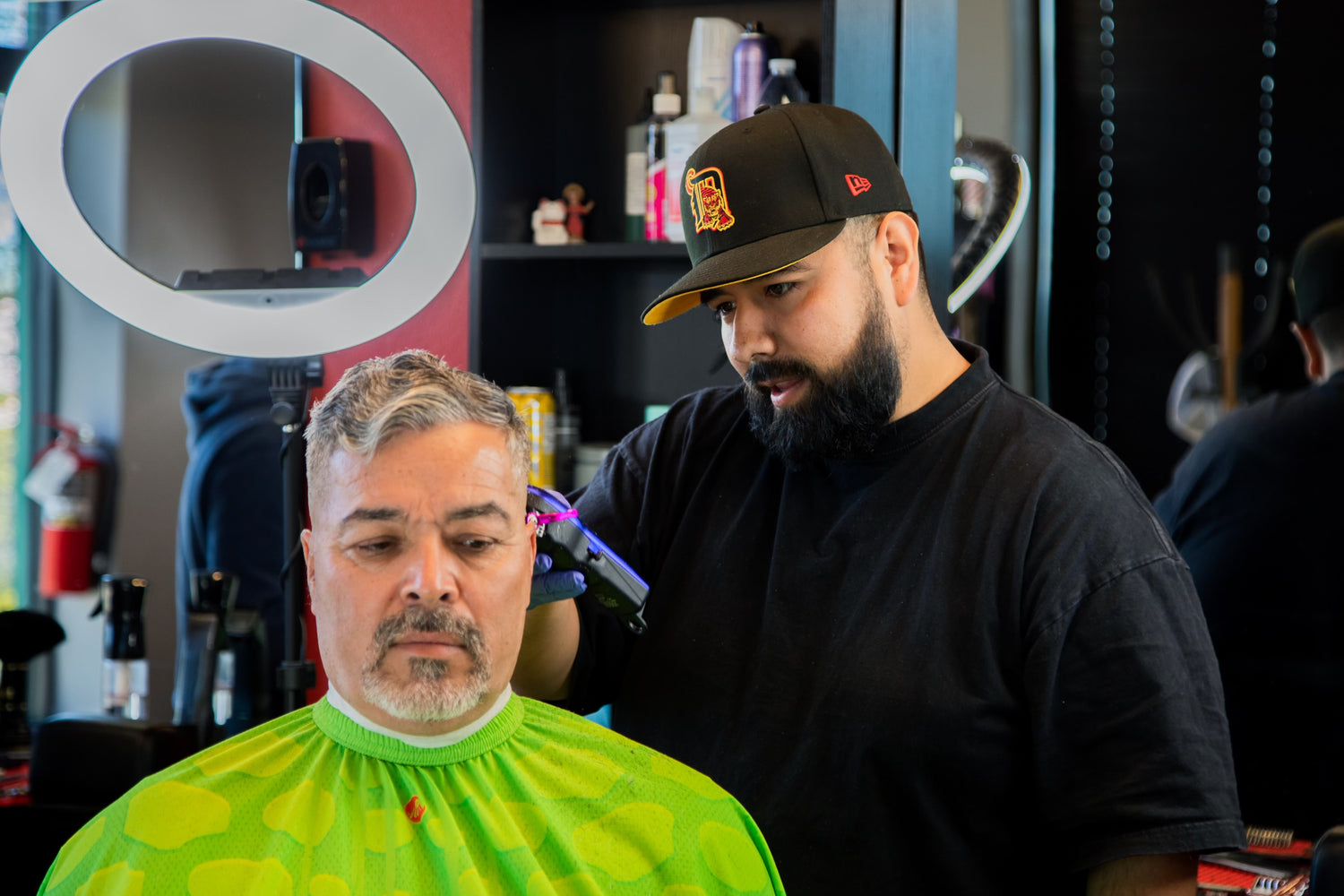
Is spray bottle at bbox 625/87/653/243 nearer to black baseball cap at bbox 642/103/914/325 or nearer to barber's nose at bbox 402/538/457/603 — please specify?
black baseball cap at bbox 642/103/914/325

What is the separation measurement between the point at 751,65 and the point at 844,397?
110 cm

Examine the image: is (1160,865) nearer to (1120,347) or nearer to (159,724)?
(1120,347)

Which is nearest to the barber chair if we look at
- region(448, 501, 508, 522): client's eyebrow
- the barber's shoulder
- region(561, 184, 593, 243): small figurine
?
the barber's shoulder

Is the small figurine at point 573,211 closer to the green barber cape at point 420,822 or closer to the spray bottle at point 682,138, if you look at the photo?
the spray bottle at point 682,138

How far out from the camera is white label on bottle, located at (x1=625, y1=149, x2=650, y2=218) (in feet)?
8.53

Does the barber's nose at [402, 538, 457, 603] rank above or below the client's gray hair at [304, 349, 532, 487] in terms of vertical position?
below

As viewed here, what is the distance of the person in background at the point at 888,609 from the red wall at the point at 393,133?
633mm

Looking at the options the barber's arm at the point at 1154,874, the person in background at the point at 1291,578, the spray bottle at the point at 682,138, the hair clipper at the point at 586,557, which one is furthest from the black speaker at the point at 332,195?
the person in background at the point at 1291,578

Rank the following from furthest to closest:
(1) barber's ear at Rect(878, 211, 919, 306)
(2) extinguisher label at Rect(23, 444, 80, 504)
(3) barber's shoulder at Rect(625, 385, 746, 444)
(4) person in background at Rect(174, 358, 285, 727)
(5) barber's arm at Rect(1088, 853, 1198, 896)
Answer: (2) extinguisher label at Rect(23, 444, 80, 504), (4) person in background at Rect(174, 358, 285, 727), (3) barber's shoulder at Rect(625, 385, 746, 444), (1) barber's ear at Rect(878, 211, 919, 306), (5) barber's arm at Rect(1088, 853, 1198, 896)

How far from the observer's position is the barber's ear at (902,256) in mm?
1638

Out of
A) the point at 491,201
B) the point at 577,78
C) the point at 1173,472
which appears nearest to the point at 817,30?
the point at 577,78

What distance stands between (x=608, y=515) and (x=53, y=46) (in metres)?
1.12

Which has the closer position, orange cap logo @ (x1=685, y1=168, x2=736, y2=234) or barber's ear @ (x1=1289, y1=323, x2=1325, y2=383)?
orange cap logo @ (x1=685, y1=168, x2=736, y2=234)

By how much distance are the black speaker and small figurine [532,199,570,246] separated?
1.63 ft
